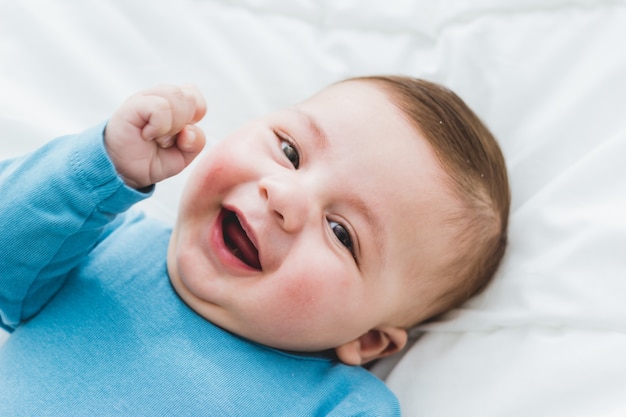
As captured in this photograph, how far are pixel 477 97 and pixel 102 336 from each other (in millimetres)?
809

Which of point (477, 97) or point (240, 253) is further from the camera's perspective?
point (477, 97)

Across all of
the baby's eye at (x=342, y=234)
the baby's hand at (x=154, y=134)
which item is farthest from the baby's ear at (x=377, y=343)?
the baby's hand at (x=154, y=134)

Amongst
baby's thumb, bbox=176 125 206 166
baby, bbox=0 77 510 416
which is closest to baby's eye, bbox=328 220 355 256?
baby, bbox=0 77 510 416

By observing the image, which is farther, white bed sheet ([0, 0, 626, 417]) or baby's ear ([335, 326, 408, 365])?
baby's ear ([335, 326, 408, 365])

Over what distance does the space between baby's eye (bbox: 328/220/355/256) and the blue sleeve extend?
0.94 ft

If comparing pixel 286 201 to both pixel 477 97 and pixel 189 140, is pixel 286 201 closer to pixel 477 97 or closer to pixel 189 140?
pixel 189 140

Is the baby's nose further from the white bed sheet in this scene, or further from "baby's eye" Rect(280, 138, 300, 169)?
the white bed sheet

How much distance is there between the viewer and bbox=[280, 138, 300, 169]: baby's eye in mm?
1164

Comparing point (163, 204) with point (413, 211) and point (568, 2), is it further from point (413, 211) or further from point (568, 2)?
point (568, 2)

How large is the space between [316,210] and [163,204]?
1.52ft

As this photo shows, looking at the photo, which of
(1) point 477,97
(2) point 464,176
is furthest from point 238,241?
(1) point 477,97

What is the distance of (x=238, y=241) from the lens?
3.72ft

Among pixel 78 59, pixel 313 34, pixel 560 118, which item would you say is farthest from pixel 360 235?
pixel 78 59

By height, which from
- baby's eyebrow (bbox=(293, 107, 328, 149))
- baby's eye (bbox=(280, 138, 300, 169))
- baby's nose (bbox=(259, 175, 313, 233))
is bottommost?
baby's nose (bbox=(259, 175, 313, 233))
